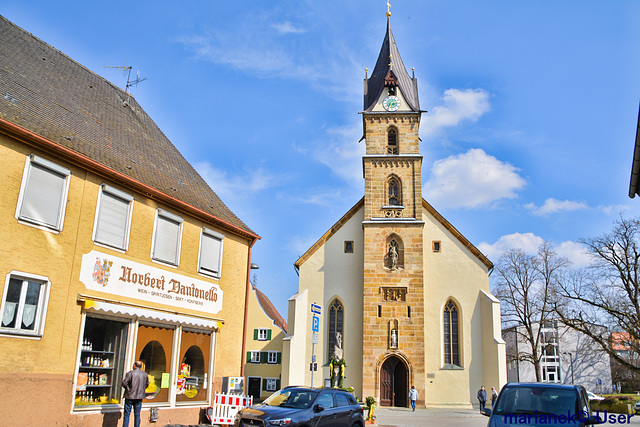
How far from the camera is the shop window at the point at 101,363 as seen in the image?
1188 cm

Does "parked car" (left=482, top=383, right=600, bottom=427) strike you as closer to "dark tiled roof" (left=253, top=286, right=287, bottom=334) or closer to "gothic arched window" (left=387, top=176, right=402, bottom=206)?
"gothic arched window" (left=387, top=176, right=402, bottom=206)

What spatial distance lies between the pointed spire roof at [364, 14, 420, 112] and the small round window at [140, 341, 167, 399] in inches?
922

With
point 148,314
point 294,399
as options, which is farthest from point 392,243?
point 294,399

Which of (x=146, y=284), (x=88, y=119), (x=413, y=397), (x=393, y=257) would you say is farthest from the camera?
(x=393, y=257)

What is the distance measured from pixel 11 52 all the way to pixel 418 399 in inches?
927

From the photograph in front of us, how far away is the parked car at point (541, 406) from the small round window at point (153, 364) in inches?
320

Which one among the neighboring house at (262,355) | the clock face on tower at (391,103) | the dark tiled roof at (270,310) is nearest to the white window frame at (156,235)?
the clock face on tower at (391,103)

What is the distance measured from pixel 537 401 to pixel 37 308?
9.62 m

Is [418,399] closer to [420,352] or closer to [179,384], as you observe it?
[420,352]

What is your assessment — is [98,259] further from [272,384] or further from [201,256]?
[272,384]

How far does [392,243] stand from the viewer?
31.0m

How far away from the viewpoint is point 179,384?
14.5 metres

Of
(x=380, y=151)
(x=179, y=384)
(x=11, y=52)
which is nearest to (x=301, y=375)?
(x=380, y=151)

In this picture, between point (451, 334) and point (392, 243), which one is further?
point (392, 243)
